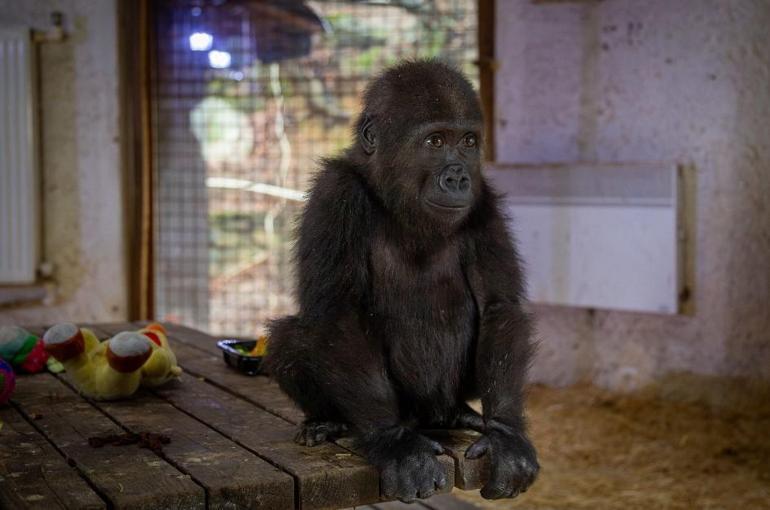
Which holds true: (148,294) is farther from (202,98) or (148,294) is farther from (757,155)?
(757,155)

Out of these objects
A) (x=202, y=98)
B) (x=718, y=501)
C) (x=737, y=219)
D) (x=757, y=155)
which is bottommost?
(x=718, y=501)

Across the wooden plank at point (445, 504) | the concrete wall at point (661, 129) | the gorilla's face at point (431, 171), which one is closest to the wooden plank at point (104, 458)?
the gorilla's face at point (431, 171)

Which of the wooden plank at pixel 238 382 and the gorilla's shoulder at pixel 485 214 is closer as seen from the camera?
the gorilla's shoulder at pixel 485 214

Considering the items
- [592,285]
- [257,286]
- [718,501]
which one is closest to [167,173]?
[257,286]

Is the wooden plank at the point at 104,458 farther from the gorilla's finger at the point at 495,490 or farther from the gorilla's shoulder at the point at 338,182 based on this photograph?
the gorilla's shoulder at the point at 338,182

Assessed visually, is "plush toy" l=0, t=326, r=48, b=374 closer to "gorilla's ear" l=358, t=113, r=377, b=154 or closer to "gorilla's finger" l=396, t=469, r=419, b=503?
"gorilla's ear" l=358, t=113, r=377, b=154

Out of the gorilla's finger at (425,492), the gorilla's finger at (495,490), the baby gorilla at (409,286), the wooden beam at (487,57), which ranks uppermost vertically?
the wooden beam at (487,57)

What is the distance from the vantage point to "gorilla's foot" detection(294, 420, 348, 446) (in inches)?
88.7

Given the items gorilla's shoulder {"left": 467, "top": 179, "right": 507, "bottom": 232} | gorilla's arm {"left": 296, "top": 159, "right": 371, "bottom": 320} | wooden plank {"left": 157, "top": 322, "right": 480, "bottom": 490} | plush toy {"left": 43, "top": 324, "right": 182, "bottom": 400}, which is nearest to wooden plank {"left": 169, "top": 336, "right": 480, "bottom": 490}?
wooden plank {"left": 157, "top": 322, "right": 480, "bottom": 490}

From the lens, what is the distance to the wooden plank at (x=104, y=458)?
1.86m

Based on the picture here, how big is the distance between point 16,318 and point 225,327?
1.10 meters

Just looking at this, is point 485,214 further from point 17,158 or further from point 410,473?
point 17,158

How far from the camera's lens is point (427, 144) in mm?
2340

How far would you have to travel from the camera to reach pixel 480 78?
16.5 feet
